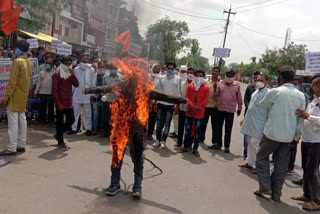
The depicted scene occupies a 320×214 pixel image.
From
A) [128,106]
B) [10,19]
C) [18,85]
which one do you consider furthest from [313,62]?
[10,19]

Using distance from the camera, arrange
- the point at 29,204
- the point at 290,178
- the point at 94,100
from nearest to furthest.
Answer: the point at 29,204
the point at 290,178
the point at 94,100

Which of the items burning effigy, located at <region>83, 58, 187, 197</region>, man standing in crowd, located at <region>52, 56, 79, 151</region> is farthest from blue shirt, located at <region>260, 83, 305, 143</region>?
man standing in crowd, located at <region>52, 56, 79, 151</region>

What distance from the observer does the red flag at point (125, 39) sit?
630 centimetres

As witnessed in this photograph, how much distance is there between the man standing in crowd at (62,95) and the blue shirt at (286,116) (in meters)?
4.22

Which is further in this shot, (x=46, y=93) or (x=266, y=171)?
(x=46, y=93)

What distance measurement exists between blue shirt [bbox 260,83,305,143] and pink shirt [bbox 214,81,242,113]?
2.76 m

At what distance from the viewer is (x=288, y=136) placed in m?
4.58

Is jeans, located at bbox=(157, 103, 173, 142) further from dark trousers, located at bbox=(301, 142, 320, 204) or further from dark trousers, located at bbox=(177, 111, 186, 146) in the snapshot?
dark trousers, located at bbox=(301, 142, 320, 204)

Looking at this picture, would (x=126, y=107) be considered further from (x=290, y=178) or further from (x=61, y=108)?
(x=290, y=178)

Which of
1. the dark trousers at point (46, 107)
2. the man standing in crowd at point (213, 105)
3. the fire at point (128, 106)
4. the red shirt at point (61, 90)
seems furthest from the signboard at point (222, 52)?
the fire at point (128, 106)

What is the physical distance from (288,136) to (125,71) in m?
2.73

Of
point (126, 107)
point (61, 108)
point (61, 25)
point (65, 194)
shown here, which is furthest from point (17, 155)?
point (61, 25)

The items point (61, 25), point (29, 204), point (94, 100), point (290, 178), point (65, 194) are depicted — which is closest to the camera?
point (29, 204)

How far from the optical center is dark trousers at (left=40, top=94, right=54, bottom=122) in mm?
8461
